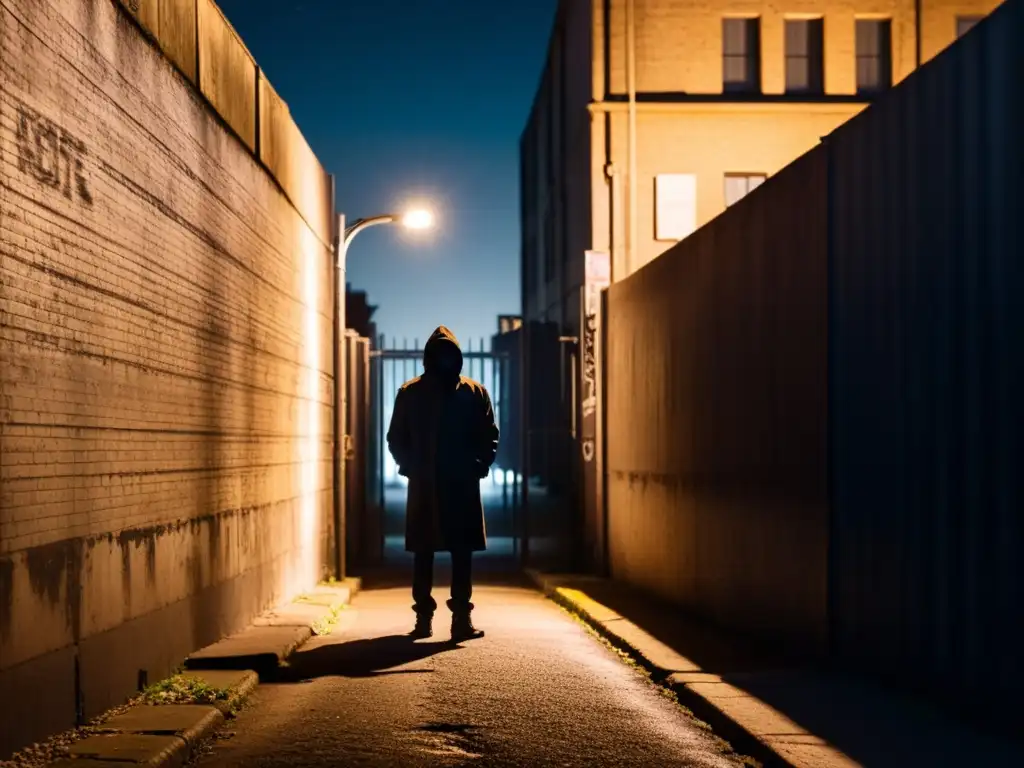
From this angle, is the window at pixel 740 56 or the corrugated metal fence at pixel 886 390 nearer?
the corrugated metal fence at pixel 886 390

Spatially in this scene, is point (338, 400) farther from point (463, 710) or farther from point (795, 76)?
point (795, 76)

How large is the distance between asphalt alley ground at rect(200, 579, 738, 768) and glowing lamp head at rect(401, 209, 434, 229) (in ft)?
23.3

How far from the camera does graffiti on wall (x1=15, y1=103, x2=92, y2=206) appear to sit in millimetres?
5984

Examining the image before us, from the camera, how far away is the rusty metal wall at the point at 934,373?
6.52 metres

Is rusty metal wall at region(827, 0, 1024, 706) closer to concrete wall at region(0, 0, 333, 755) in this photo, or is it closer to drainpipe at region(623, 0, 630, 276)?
concrete wall at region(0, 0, 333, 755)

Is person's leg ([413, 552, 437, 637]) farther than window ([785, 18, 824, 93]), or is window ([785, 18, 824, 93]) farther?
window ([785, 18, 824, 93])

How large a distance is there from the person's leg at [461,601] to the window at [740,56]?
17.7 m

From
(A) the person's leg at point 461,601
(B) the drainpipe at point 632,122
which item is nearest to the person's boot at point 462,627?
(A) the person's leg at point 461,601

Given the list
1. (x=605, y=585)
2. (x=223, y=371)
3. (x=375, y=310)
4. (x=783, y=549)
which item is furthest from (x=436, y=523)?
(x=375, y=310)

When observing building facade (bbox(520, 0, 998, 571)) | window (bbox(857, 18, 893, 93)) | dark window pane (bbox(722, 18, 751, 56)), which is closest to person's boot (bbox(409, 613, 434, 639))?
building facade (bbox(520, 0, 998, 571))

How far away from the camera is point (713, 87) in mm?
26297

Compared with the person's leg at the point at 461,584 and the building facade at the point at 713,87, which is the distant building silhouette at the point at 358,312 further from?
the person's leg at the point at 461,584

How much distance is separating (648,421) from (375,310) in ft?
164

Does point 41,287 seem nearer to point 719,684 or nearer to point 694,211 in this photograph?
point 719,684
